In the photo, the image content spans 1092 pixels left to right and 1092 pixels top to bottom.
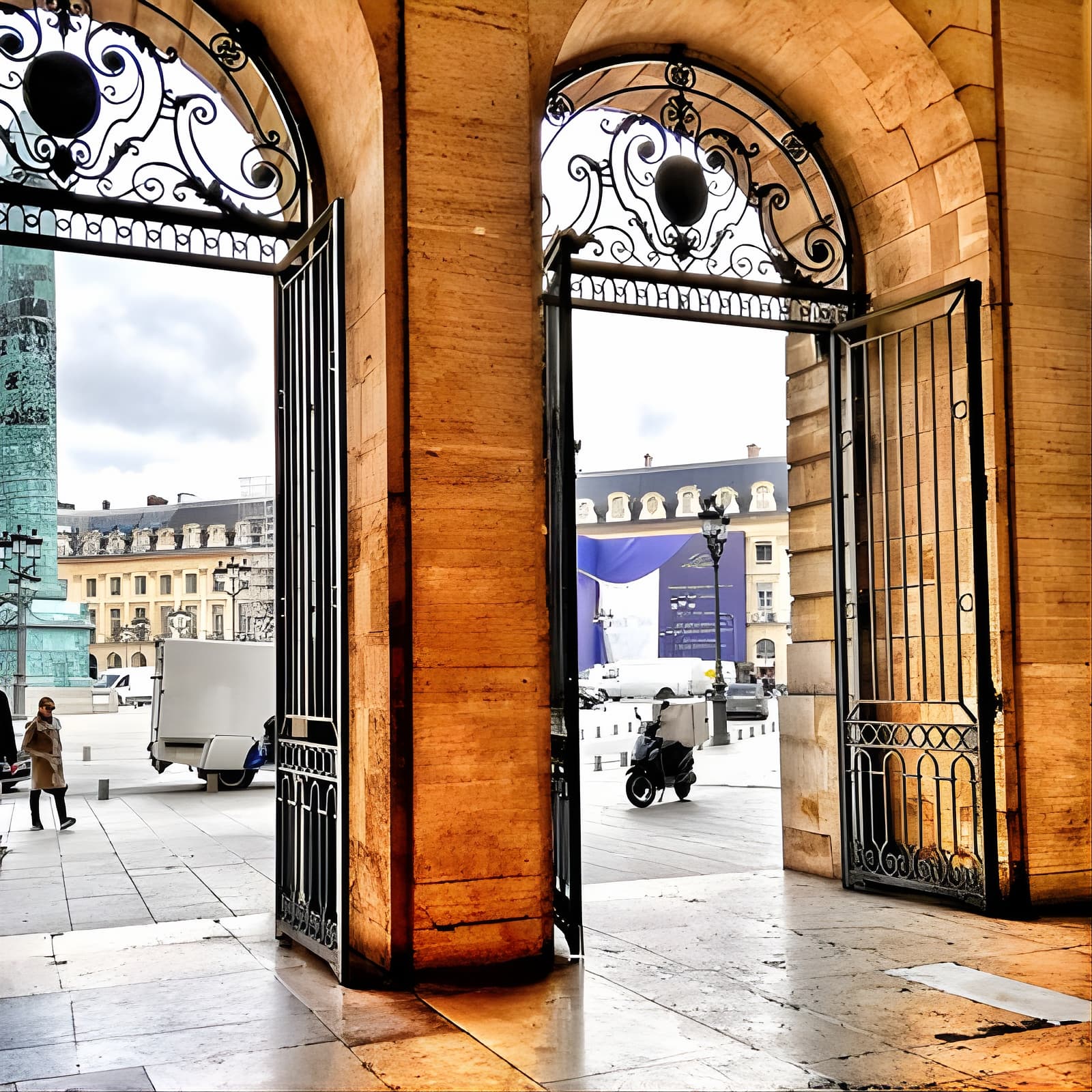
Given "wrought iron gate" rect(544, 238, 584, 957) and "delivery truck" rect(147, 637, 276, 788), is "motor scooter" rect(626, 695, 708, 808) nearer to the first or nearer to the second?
"delivery truck" rect(147, 637, 276, 788)

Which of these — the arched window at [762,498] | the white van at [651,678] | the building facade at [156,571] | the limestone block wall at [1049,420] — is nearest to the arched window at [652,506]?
the arched window at [762,498]

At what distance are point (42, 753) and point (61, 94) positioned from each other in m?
7.73

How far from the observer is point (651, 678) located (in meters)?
39.8

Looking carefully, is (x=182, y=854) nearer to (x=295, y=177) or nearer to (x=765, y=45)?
(x=295, y=177)

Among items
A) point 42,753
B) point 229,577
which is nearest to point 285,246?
point 42,753

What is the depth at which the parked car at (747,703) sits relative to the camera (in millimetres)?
35344

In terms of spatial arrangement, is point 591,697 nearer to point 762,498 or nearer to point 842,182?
point 842,182

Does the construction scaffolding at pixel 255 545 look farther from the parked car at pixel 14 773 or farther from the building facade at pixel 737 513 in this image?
the parked car at pixel 14 773

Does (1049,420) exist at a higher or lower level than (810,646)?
higher

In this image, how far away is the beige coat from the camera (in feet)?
38.8

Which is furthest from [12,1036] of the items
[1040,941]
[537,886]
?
[1040,941]

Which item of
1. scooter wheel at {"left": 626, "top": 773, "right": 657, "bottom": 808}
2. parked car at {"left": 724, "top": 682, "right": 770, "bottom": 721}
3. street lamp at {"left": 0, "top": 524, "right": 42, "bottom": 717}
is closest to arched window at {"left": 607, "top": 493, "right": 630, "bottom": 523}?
parked car at {"left": 724, "top": 682, "right": 770, "bottom": 721}

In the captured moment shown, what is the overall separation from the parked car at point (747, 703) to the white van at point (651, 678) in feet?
2.54

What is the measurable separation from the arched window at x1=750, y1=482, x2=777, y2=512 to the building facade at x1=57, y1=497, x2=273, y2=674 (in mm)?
27382
